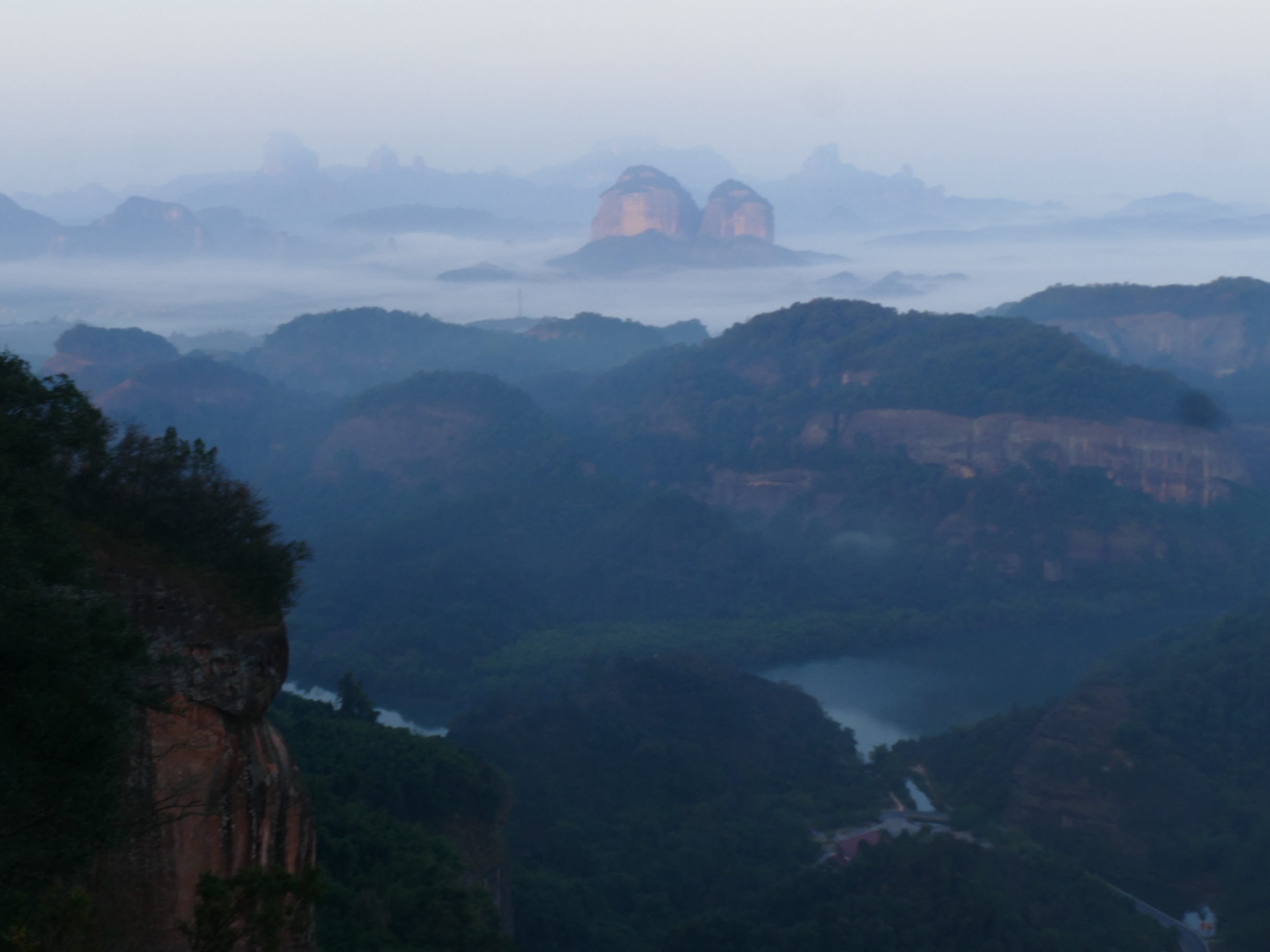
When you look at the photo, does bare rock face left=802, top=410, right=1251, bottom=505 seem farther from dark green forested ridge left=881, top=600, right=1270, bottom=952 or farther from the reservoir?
dark green forested ridge left=881, top=600, right=1270, bottom=952

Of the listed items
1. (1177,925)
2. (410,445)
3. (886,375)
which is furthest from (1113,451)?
(410,445)

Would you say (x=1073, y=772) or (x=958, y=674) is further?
(x=958, y=674)

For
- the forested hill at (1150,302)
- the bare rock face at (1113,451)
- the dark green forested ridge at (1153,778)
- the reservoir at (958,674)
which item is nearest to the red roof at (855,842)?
the dark green forested ridge at (1153,778)

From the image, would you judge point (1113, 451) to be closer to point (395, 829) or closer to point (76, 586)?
point (395, 829)

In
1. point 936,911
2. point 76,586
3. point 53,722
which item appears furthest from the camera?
point 936,911

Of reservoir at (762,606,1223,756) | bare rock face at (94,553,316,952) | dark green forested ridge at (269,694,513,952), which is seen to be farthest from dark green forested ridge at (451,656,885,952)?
bare rock face at (94,553,316,952)

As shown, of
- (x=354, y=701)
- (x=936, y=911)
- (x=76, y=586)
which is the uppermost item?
(x=76, y=586)

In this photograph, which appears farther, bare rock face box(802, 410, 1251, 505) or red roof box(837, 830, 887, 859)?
bare rock face box(802, 410, 1251, 505)
